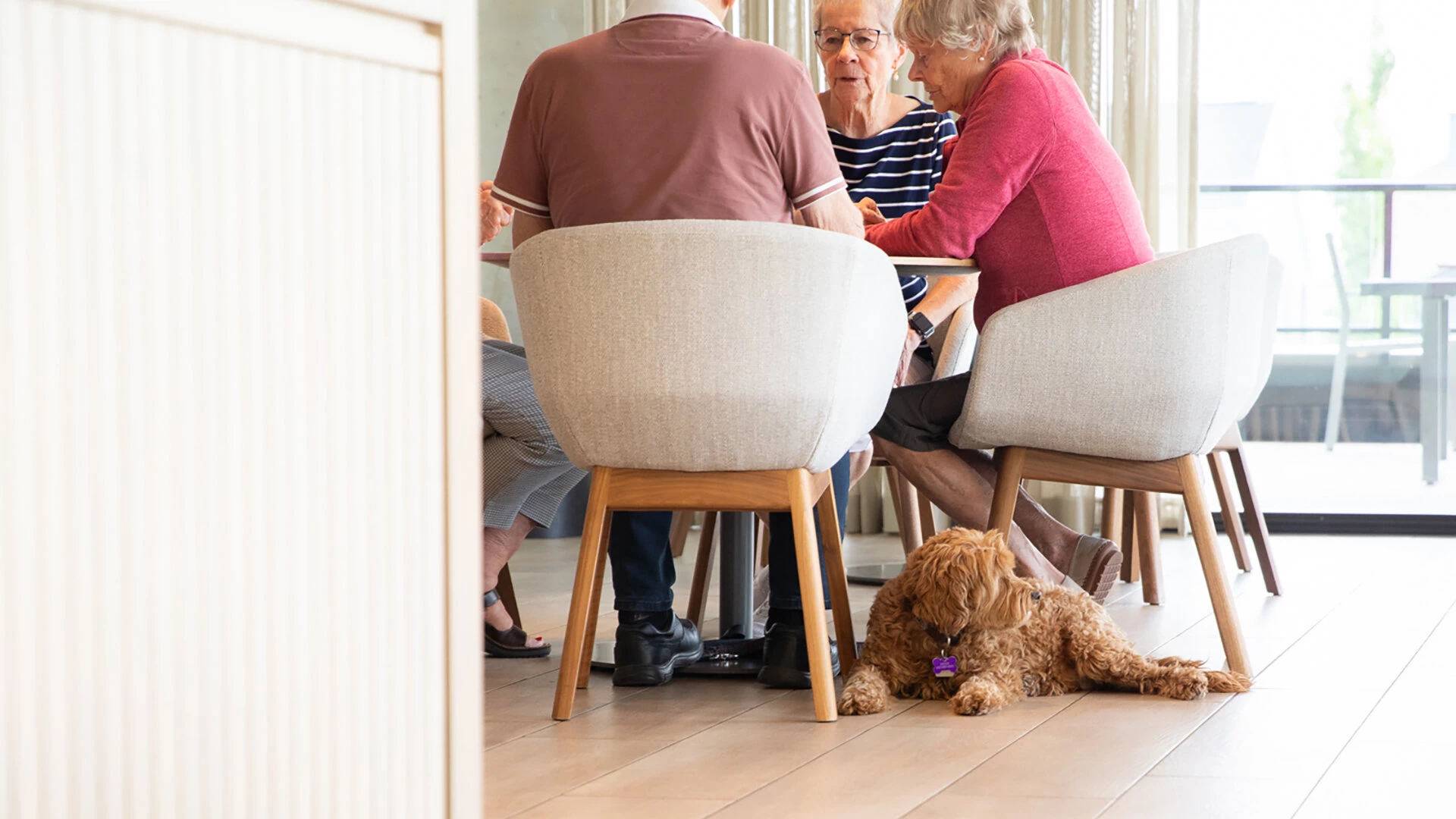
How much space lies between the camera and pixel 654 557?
7.09 feet

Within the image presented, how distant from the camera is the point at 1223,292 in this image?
209cm

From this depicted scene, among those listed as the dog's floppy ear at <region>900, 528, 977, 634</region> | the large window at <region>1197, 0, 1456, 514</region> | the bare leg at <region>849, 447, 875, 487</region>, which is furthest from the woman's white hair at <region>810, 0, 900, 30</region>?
the large window at <region>1197, 0, 1456, 514</region>

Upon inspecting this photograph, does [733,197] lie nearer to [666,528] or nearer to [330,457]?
[666,528]

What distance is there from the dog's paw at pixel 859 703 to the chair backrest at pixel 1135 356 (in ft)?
1.70

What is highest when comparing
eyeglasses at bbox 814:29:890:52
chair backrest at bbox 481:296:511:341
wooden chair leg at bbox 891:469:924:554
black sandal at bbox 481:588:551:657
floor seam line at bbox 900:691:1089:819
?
eyeglasses at bbox 814:29:890:52

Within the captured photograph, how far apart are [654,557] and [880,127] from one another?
1.38m

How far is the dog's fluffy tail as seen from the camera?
6.60 ft

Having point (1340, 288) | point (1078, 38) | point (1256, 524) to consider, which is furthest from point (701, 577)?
point (1340, 288)

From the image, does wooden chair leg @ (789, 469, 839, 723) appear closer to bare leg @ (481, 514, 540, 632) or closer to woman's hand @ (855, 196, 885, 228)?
bare leg @ (481, 514, 540, 632)

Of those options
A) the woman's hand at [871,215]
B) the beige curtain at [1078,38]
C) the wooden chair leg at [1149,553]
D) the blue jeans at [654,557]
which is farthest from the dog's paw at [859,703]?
the beige curtain at [1078,38]

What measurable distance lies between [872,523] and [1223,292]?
8.22ft

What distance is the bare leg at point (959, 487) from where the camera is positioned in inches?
95.7

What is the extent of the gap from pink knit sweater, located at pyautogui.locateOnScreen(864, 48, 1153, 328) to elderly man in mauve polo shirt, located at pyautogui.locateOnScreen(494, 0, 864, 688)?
214 millimetres

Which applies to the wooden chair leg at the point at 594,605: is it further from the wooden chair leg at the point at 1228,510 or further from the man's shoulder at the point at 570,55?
the wooden chair leg at the point at 1228,510
